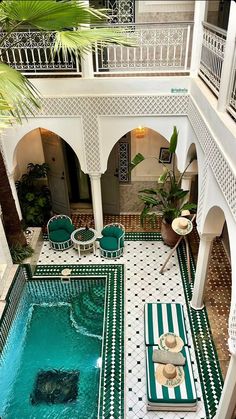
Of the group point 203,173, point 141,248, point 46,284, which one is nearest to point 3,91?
point 203,173

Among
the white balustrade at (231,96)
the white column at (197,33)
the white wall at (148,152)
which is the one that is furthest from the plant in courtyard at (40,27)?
the white wall at (148,152)

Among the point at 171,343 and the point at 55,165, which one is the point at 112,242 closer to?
the point at 55,165

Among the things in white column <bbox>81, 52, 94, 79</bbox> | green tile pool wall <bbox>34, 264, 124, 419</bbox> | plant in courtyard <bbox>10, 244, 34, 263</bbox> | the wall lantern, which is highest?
white column <bbox>81, 52, 94, 79</bbox>

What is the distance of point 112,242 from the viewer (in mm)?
7184

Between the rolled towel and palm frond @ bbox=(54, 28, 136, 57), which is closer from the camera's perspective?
palm frond @ bbox=(54, 28, 136, 57)

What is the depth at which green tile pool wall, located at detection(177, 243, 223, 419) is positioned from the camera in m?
4.65

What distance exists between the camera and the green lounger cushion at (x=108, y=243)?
7078mm

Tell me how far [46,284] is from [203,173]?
3593 mm

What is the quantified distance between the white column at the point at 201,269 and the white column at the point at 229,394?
1.91 meters

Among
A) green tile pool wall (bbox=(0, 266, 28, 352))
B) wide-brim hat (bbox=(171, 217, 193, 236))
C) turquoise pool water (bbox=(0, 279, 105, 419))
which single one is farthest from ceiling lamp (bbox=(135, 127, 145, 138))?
green tile pool wall (bbox=(0, 266, 28, 352))

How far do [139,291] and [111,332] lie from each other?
100 centimetres

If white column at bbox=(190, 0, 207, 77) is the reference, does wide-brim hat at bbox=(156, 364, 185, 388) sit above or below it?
below

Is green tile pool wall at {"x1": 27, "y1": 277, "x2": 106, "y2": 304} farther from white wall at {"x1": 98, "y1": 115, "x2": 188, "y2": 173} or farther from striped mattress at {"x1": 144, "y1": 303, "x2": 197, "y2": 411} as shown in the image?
white wall at {"x1": 98, "y1": 115, "x2": 188, "y2": 173}

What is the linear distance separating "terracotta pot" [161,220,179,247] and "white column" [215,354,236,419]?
11.5 ft
